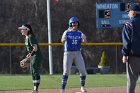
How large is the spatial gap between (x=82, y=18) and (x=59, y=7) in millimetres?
1766

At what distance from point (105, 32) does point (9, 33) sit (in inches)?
261

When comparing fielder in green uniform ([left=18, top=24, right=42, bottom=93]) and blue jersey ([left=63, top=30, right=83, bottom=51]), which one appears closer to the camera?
fielder in green uniform ([left=18, top=24, right=42, bottom=93])

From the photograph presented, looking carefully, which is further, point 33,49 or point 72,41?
point 72,41

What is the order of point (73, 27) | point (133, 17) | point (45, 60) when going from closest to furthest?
point (133, 17)
point (73, 27)
point (45, 60)

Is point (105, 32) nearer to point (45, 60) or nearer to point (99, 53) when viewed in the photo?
point (99, 53)

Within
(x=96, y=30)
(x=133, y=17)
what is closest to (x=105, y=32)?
(x=96, y=30)

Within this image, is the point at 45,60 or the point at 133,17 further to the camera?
the point at 45,60

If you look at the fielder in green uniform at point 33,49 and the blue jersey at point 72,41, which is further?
the blue jersey at point 72,41

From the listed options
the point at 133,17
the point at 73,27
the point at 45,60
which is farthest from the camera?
the point at 45,60

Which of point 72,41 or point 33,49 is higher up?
point 72,41

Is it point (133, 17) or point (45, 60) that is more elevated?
point (133, 17)

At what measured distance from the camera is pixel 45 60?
3341cm

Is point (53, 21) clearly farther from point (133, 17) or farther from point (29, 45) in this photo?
point (133, 17)

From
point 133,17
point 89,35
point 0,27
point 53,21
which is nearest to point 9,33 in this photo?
point 0,27
